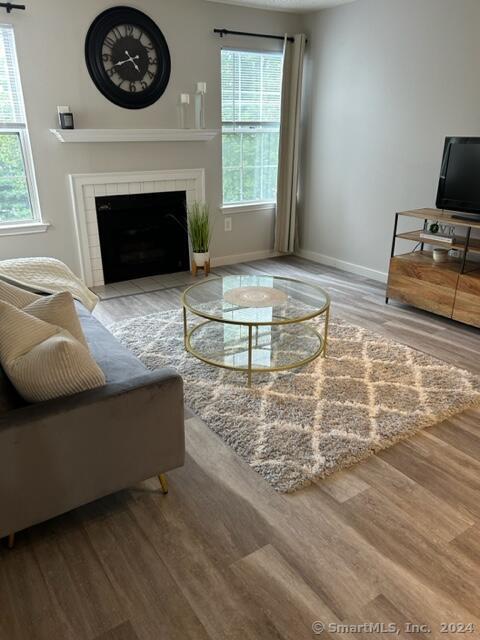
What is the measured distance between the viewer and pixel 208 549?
1.74m

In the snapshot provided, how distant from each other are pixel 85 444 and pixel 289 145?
14.4 ft

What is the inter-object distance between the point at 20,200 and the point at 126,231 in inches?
38.5

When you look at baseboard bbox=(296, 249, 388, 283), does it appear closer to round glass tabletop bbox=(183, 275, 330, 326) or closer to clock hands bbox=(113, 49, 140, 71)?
round glass tabletop bbox=(183, 275, 330, 326)

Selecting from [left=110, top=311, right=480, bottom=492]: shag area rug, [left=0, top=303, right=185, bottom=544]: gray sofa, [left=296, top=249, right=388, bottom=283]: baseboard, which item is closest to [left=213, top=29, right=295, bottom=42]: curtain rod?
[left=296, top=249, right=388, bottom=283]: baseboard

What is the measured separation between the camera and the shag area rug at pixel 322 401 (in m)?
2.23

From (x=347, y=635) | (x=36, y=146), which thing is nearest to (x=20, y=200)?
(x=36, y=146)

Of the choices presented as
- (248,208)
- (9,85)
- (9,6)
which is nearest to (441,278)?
(248,208)

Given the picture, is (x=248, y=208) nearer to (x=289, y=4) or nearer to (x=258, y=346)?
(x=289, y=4)

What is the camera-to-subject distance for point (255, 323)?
2645mm

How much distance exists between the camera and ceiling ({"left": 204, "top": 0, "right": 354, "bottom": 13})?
452 cm

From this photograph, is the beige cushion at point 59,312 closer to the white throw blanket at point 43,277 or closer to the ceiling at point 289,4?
the white throw blanket at point 43,277

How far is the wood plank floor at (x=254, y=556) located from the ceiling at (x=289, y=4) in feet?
13.7

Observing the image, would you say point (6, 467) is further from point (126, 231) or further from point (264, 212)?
point (264, 212)

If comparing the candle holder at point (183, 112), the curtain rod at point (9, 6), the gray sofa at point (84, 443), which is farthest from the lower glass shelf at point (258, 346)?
the curtain rod at point (9, 6)
